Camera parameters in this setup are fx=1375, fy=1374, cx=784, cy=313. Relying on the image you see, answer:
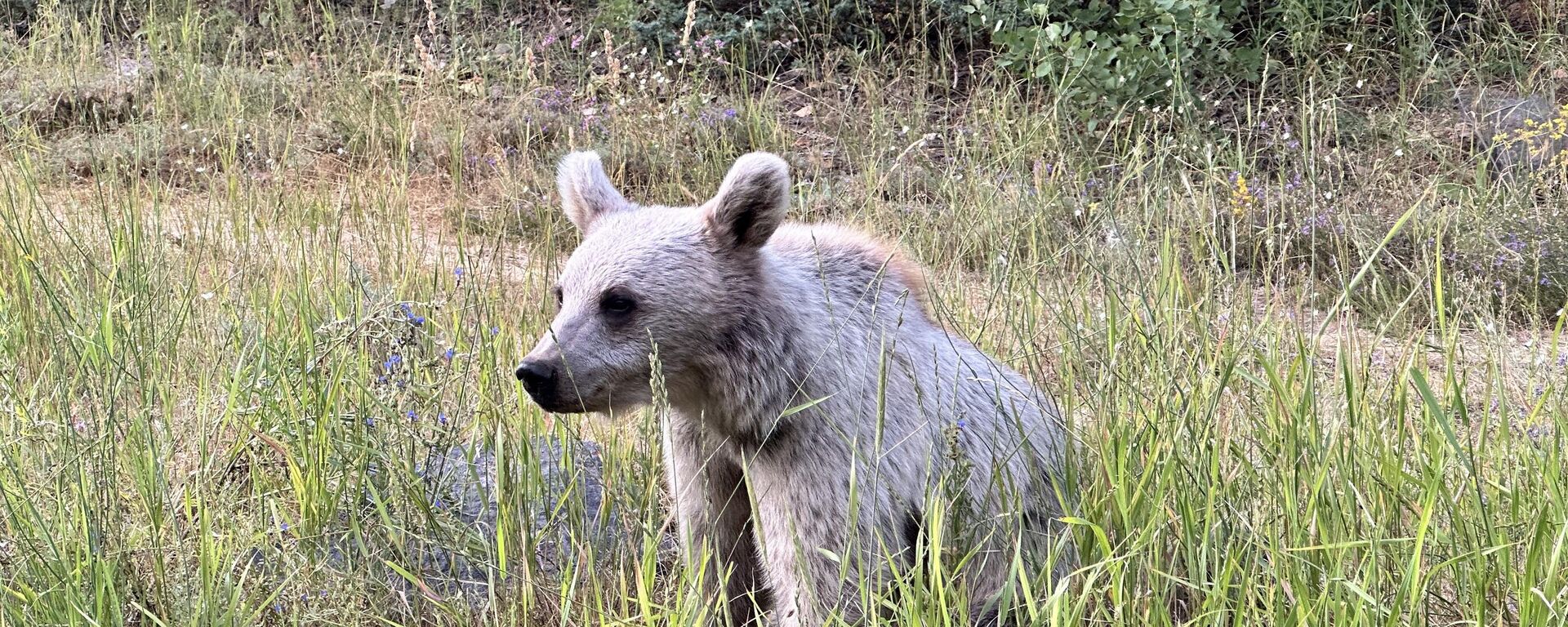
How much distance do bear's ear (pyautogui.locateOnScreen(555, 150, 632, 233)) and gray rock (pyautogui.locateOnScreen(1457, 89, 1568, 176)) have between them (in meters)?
4.51

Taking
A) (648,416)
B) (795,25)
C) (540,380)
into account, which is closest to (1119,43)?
(795,25)

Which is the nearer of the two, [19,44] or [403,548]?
[403,548]

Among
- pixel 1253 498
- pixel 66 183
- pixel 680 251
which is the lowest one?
pixel 66 183

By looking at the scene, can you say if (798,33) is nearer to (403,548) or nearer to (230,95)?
(230,95)

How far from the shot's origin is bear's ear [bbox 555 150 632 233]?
301cm

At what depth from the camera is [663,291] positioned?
2.68m

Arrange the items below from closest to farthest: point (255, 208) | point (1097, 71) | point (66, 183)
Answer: point (255, 208)
point (66, 183)
point (1097, 71)

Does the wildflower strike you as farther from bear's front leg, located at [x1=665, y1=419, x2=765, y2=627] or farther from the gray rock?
bear's front leg, located at [x1=665, y1=419, x2=765, y2=627]

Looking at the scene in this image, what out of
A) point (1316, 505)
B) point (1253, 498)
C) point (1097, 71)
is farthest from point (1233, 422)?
point (1097, 71)

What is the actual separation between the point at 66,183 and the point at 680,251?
3882mm

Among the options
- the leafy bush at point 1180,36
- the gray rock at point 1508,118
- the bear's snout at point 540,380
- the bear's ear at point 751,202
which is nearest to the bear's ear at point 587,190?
the bear's ear at point 751,202

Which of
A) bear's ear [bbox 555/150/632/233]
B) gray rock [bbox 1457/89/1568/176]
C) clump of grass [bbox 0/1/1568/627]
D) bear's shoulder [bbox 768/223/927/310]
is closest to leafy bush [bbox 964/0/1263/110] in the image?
clump of grass [bbox 0/1/1568/627]

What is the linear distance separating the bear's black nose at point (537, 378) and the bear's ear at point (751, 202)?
48 cm

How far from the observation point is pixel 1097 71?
20.6 feet
